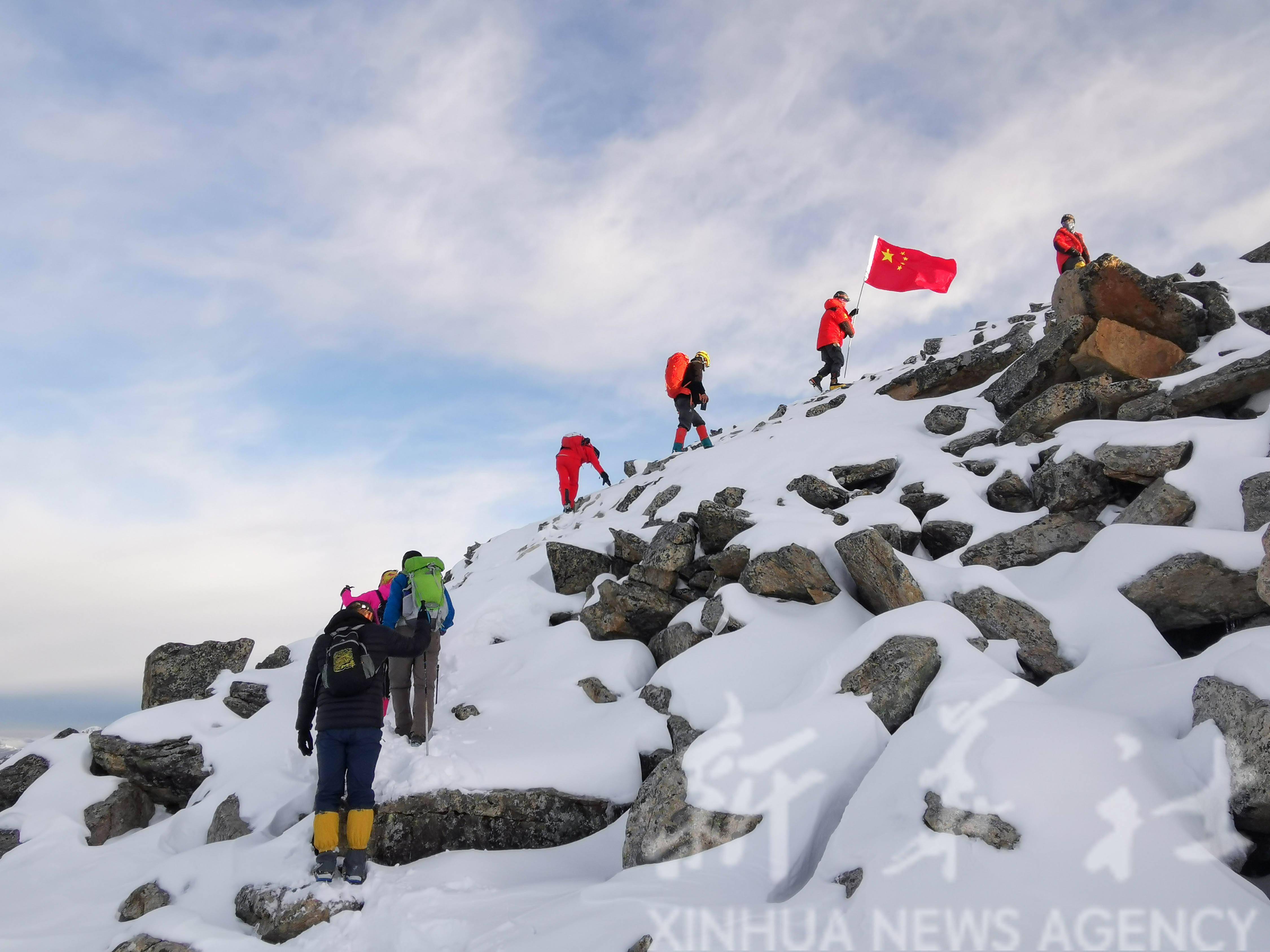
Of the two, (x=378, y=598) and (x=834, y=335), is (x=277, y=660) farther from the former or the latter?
(x=834, y=335)

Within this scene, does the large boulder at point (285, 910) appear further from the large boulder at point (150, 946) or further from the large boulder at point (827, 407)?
the large boulder at point (827, 407)

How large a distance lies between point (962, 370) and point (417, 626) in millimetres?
11811

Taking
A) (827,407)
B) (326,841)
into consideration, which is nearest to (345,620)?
(326,841)

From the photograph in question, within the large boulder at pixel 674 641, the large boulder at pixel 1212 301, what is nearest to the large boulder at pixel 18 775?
the large boulder at pixel 674 641

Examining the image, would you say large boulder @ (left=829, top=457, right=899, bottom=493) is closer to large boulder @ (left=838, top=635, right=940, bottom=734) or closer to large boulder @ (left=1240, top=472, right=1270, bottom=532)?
large boulder @ (left=1240, top=472, right=1270, bottom=532)

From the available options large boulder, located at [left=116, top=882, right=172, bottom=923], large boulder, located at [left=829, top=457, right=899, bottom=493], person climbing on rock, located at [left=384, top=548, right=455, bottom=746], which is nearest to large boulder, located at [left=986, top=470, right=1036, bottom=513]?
large boulder, located at [left=829, top=457, right=899, bottom=493]

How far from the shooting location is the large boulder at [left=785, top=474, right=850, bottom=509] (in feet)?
36.3

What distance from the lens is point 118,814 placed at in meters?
8.62

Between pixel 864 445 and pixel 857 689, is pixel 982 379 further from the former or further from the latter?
pixel 857 689

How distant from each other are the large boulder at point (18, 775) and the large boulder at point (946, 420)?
1446 cm

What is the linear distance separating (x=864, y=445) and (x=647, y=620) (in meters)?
5.27

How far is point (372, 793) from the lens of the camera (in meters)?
6.31

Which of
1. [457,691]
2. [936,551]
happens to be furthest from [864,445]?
[457,691]

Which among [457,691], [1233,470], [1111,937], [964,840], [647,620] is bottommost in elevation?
[1111,937]
